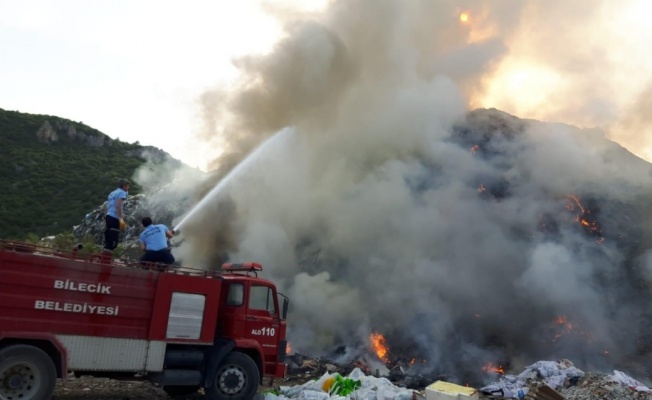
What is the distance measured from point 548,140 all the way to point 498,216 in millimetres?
6227

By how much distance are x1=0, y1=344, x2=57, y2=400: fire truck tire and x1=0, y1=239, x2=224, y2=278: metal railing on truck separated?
1.42 metres

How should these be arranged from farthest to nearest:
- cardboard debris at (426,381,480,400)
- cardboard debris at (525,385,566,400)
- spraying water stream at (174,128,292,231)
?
spraying water stream at (174,128,292,231)
cardboard debris at (525,385,566,400)
cardboard debris at (426,381,480,400)

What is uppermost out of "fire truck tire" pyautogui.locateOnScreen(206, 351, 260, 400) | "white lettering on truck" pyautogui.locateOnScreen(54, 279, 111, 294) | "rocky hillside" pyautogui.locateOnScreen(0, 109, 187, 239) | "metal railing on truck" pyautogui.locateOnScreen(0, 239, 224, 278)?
"rocky hillside" pyautogui.locateOnScreen(0, 109, 187, 239)

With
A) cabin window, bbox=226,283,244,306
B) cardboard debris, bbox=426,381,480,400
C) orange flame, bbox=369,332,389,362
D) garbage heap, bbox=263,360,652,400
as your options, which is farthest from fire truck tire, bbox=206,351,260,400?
orange flame, bbox=369,332,389,362

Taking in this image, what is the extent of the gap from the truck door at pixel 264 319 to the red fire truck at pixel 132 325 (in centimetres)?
2

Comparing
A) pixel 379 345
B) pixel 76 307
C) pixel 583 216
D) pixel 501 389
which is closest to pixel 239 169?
pixel 379 345

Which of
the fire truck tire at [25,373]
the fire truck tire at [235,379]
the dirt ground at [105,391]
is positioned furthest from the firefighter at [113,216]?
the fire truck tire at [235,379]

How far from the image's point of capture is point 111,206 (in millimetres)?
9062

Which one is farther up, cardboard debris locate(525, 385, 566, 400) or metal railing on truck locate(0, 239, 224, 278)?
metal railing on truck locate(0, 239, 224, 278)

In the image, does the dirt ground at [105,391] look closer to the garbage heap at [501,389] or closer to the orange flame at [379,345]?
the garbage heap at [501,389]

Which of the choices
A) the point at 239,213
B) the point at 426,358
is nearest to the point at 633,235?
the point at 426,358

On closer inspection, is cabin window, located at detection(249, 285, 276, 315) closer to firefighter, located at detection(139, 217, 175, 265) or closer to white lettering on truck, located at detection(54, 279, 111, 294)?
firefighter, located at detection(139, 217, 175, 265)

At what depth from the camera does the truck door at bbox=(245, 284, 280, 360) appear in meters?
9.60

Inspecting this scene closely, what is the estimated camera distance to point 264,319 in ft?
32.1
